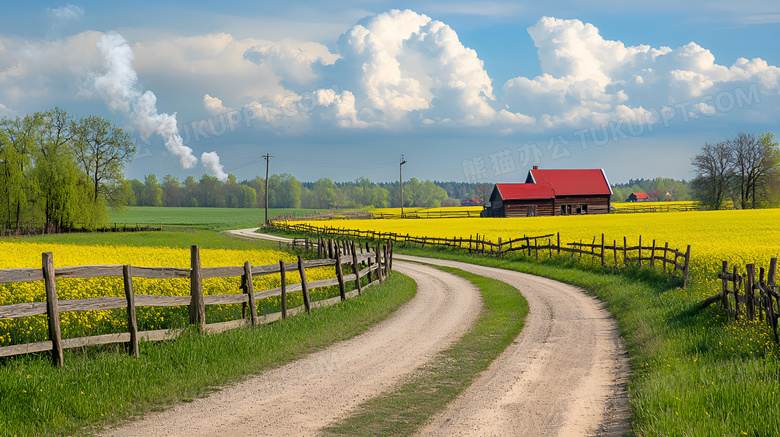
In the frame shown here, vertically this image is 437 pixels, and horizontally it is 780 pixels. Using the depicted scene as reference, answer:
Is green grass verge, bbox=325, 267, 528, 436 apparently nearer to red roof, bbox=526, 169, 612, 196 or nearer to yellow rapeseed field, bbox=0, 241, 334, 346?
yellow rapeseed field, bbox=0, 241, 334, 346

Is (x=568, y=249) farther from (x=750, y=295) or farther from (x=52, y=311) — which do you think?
(x=52, y=311)

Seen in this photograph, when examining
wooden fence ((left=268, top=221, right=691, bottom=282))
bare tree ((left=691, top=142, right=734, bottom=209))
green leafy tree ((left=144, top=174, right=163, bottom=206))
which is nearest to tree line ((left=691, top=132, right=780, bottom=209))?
bare tree ((left=691, top=142, right=734, bottom=209))

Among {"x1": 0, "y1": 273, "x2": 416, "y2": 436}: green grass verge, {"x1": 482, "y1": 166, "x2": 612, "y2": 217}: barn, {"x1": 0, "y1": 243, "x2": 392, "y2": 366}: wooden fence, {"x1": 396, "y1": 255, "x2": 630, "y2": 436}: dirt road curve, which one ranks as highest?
{"x1": 482, "y1": 166, "x2": 612, "y2": 217}: barn

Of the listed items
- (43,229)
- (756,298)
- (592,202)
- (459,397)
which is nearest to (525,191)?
(592,202)

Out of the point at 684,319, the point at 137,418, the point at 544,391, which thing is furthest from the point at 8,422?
the point at 684,319

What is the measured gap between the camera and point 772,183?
267 feet

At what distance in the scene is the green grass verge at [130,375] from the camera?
6.72 metres

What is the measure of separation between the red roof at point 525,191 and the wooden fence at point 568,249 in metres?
33.8

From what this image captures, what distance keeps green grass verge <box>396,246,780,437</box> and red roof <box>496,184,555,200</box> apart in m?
64.6

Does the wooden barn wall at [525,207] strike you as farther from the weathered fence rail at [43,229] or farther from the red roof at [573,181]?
the weathered fence rail at [43,229]

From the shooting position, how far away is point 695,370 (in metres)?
8.14

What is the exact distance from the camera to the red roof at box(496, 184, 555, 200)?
79562mm

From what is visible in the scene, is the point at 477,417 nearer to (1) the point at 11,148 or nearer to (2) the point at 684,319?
(2) the point at 684,319

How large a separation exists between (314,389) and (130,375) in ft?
9.71
